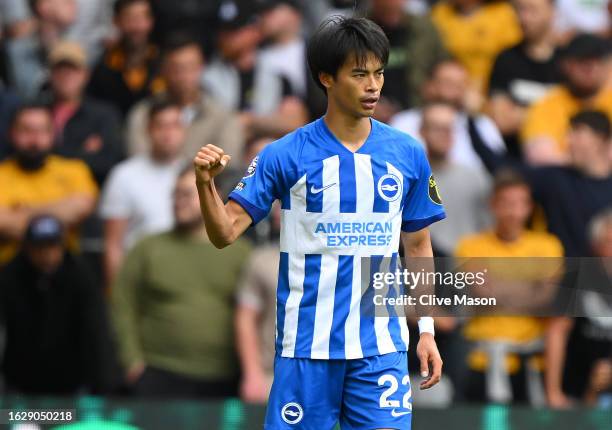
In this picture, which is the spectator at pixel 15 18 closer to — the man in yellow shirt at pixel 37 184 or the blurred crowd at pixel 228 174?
the blurred crowd at pixel 228 174

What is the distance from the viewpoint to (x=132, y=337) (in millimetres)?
8836

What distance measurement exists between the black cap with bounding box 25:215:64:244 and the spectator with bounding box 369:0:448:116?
3.10 meters

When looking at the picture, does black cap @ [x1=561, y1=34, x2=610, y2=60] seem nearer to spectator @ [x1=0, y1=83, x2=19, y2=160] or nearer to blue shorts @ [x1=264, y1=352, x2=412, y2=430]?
spectator @ [x1=0, y1=83, x2=19, y2=160]

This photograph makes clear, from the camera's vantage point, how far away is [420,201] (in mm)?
5539

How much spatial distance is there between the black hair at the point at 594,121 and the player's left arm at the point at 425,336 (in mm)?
4184

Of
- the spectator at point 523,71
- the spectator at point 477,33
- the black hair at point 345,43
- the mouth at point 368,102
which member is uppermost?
the spectator at point 477,33

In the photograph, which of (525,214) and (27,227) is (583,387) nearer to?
(525,214)

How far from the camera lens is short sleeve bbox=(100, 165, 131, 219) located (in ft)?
31.1

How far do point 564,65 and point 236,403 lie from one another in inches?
152

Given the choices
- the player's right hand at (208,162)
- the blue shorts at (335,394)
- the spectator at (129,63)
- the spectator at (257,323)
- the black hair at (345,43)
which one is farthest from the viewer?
the spectator at (129,63)

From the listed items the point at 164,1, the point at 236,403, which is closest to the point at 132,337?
the point at 236,403

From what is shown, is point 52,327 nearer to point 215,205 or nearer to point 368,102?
point 215,205

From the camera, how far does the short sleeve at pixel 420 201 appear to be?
551 centimetres

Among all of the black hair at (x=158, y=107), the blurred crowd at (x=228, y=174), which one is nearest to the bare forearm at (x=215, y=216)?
the blurred crowd at (x=228, y=174)
